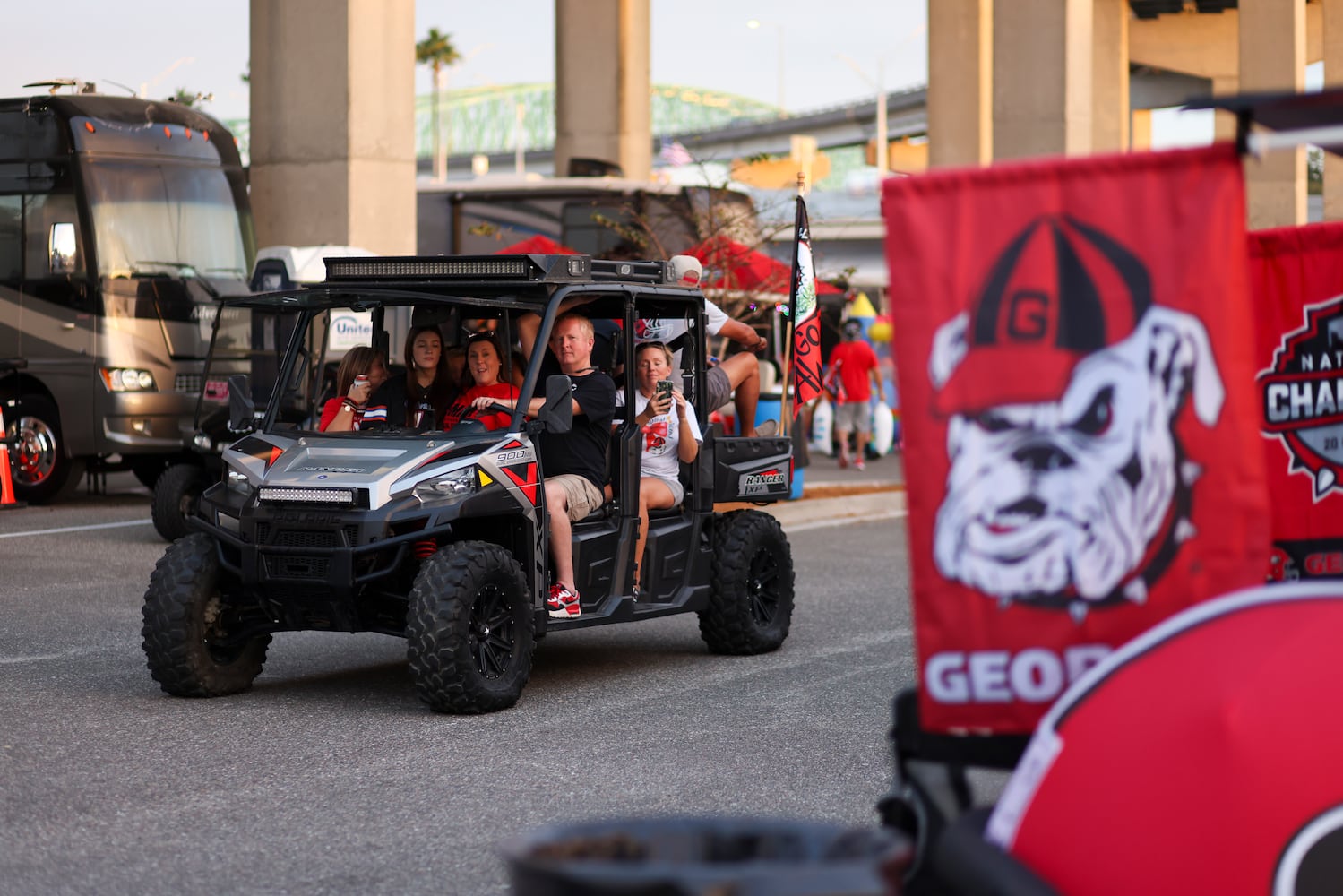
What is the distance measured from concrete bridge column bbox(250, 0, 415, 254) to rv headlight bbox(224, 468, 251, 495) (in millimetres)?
16743

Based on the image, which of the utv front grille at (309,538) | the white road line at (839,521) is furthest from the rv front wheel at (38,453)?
the utv front grille at (309,538)

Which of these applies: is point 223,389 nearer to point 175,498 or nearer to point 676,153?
point 175,498

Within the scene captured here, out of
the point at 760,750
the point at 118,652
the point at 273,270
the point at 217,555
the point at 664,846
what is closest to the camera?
the point at 664,846

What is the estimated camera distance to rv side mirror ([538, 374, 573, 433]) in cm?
877

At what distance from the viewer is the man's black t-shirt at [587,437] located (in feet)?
30.8

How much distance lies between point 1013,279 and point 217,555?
5590 mm

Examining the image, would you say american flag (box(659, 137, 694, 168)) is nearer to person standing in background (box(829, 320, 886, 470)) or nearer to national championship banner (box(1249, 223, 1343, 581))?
person standing in background (box(829, 320, 886, 470))

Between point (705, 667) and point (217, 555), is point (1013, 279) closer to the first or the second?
point (217, 555)

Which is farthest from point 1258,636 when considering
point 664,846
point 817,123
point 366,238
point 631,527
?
point 817,123

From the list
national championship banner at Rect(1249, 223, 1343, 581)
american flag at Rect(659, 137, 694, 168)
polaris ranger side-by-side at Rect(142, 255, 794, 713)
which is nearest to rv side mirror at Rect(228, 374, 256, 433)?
polaris ranger side-by-side at Rect(142, 255, 794, 713)

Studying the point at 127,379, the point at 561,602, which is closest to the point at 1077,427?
the point at 561,602

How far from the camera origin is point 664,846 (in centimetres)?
325

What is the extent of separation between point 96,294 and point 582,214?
28.1ft

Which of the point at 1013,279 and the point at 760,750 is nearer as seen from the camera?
the point at 1013,279
